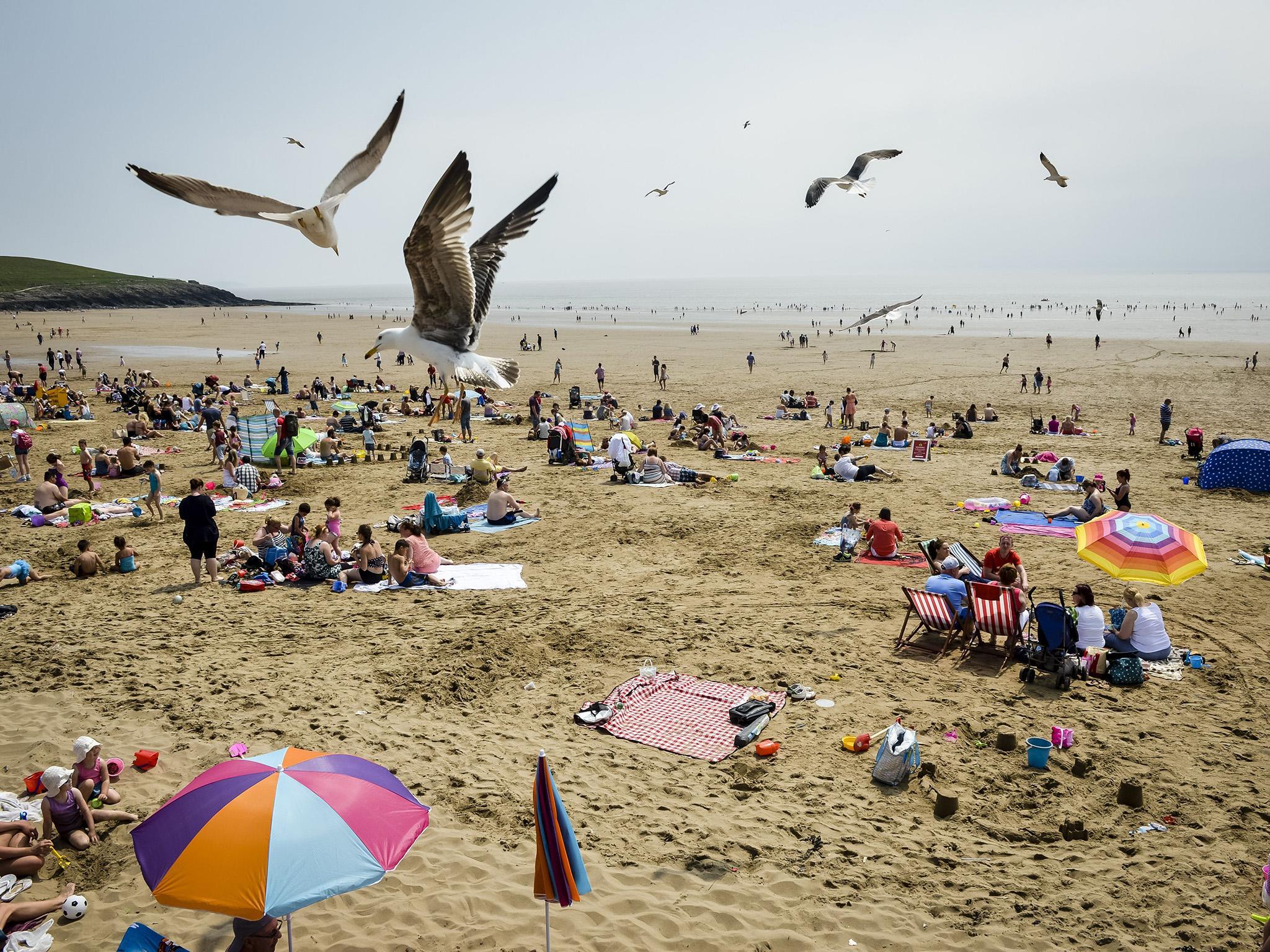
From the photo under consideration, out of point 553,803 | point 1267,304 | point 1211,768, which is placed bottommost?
point 1211,768

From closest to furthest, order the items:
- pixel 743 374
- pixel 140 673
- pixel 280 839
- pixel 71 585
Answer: pixel 280 839
pixel 140 673
pixel 71 585
pixel 743 374

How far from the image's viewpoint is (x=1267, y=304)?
102062 mm

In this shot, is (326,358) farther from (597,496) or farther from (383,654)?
(383,654)

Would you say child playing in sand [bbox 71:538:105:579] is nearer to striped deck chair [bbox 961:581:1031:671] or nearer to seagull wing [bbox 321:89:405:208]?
seagull wing [bbox 321:89:405:208]

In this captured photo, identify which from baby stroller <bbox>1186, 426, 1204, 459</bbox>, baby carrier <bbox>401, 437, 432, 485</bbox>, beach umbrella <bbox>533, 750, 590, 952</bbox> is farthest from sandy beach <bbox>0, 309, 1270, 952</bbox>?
baby stroller <bbox>1186, 426, 1204, 459</bbox>

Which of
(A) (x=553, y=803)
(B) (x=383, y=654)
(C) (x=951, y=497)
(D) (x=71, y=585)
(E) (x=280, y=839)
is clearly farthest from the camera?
(C) (x=951, y=497)

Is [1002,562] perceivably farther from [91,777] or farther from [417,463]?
[417,463]

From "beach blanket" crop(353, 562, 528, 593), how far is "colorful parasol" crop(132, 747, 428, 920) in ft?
21.4

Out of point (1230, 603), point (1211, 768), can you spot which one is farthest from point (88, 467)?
point (1230, 603)

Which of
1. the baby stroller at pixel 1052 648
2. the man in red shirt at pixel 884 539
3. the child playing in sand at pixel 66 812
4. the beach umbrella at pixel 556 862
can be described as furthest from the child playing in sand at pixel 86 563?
the baby stroller at pixel 1052 648

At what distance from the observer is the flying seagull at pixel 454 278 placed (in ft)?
22.4

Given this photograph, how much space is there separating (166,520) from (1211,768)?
15.0 metres

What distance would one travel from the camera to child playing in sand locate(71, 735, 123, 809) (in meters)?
5.60

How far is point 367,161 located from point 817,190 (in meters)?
8.45
